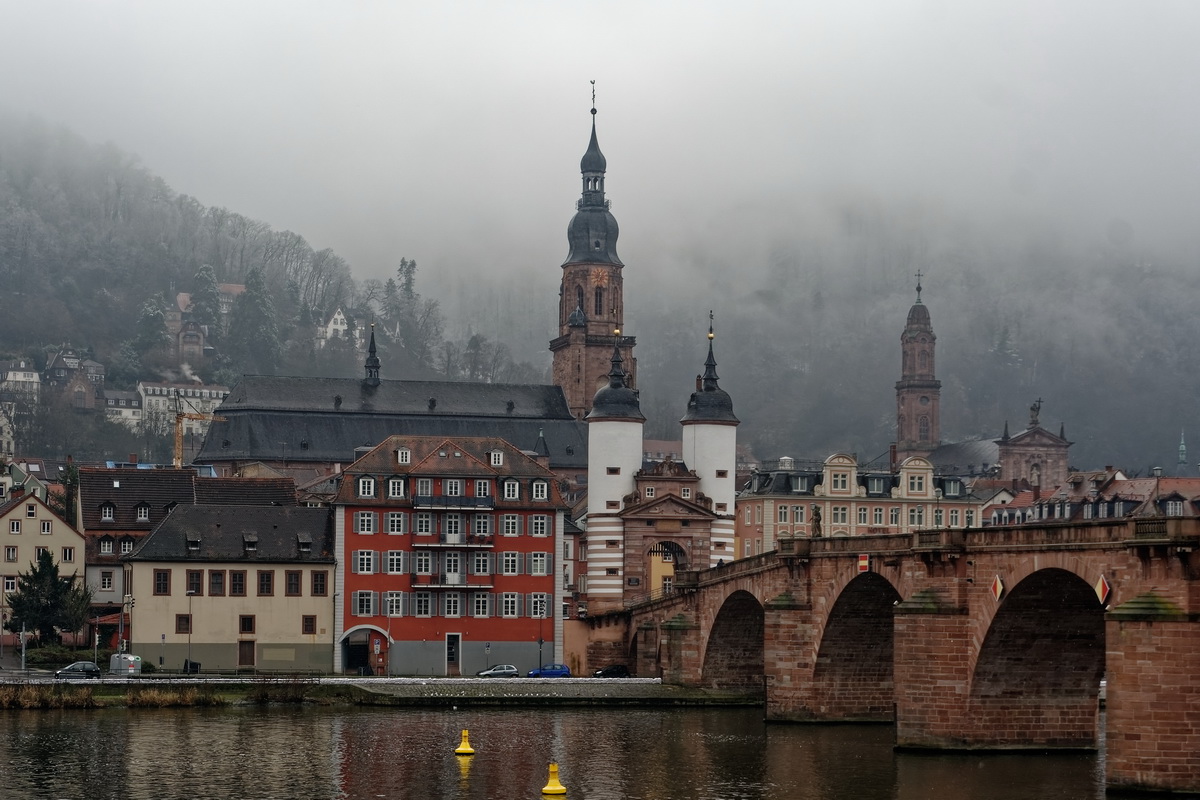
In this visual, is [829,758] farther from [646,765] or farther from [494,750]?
[494,750]

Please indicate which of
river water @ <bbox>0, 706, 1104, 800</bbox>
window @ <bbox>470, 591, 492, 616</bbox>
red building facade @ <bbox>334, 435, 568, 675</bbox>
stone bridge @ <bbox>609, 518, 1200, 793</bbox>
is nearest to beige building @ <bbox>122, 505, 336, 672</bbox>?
red building facade @ <bbox>334, 435, 568, 675</bbox>

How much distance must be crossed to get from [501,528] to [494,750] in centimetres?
4305

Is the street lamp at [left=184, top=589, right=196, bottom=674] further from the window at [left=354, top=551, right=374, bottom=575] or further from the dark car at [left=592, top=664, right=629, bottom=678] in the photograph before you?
the dark car at [left=592, top=664, right=629, bottom=678]

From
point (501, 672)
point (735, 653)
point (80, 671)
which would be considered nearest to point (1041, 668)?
point (735, 653)

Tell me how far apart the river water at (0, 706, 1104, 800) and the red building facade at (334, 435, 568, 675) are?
80.1 feet

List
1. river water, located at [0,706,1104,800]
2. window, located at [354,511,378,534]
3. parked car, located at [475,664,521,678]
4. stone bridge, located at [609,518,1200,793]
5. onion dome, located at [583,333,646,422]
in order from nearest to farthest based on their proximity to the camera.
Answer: stone bridge, located at [609,518,1200,793]
river water, located at [0,706,1104,800]
parked car, located at [475,664,521,678]
window, located at [354,511,378,534]
onion dome, located at [583,333,646,422]

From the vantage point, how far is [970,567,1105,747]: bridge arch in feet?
237

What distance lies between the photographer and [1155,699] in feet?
198

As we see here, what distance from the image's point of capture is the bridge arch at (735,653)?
10556 cm

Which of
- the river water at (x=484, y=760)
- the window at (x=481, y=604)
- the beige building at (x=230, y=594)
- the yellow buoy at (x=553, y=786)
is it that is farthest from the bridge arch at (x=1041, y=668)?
the beige building at (x=230, y=594)

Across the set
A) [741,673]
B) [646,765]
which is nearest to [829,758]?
[646,765]

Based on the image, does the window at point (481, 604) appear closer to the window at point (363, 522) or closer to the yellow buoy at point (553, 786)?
the window at point (363, 522)

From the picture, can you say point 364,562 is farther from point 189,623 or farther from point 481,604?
point 189,623

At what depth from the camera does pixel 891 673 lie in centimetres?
9112
